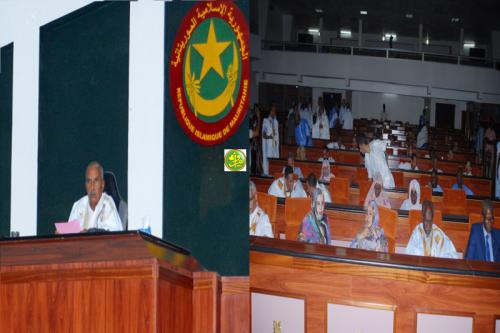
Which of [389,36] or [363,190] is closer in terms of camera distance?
[363,190]

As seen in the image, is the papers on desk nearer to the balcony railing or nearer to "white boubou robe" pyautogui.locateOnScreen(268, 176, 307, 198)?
"white boubou robe" pyautogui.locateOnScreen(268, 176, 307, 198)

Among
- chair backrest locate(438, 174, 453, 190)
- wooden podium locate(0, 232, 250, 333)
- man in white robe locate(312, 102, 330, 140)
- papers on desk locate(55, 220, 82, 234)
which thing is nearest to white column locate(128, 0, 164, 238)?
papers on desk locate(55, 220, 82, 234)

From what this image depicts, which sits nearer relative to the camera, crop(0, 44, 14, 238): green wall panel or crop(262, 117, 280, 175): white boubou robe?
crop(0, 44, 14, 238): green wall panel

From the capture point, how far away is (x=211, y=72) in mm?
4113

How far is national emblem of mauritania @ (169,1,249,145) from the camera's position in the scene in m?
4.04

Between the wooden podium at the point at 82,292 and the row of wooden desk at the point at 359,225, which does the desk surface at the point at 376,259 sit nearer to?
the wooden podium at the point at 82,292

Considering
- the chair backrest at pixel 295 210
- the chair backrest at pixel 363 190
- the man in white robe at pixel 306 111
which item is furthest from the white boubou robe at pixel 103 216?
the man in white robe at pixel 306 111

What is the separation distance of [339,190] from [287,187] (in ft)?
2.13

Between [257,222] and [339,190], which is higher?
[339,190]

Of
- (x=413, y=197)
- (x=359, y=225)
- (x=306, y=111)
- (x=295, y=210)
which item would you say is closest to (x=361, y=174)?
(x=413, y=197)

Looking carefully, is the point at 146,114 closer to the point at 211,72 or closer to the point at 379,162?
the point at 211,72

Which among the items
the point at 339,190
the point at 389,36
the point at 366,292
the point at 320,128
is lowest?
the point at 366,292

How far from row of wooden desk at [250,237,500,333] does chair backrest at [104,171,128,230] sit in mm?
722

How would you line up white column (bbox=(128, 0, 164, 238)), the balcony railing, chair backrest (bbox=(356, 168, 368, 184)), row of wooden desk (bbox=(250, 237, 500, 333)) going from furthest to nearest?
the balcony railing < chair backrest (bbox=(356, 168, 368, 184)) < white column (bbox=(128, 0, 164, 238)) < row of wooden desk (bbox=(250, 237, 500, 333))
